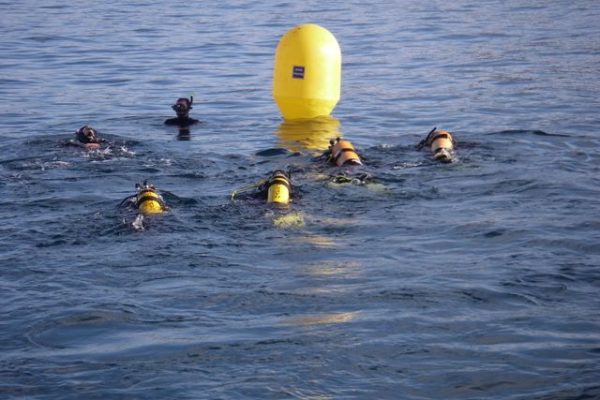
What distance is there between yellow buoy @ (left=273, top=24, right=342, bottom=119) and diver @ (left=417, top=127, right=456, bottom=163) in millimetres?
2166

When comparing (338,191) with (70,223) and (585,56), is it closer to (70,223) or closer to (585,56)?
(70,223)

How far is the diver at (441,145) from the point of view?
46.5 ft

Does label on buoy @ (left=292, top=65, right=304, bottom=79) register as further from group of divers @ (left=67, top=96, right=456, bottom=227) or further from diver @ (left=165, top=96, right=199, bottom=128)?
diver @ (left=165, top=96, right=199, bottom=128)

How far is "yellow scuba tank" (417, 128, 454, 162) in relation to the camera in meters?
14.2

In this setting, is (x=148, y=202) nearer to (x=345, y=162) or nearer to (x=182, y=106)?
(x=345, y=162)

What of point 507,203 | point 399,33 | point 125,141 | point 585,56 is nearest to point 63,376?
point 507,203

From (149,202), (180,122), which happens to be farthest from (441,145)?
(180,122)

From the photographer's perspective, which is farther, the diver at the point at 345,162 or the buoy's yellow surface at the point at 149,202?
the diver at the point at 345,162

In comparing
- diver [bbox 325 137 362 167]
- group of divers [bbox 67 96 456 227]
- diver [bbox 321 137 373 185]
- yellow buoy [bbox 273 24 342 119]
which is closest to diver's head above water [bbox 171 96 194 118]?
group of divers [bbox 67 96 456 227]

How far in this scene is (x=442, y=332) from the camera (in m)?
8.73

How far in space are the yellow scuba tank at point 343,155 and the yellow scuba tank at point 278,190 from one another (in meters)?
1.79

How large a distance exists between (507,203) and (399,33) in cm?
1705

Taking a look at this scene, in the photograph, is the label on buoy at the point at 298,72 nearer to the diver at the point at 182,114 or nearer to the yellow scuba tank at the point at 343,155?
the diver at the point at 182,114

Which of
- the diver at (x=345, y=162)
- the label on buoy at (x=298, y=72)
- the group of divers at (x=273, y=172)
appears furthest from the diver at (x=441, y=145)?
the label on buoy at (x=298, y=72)
